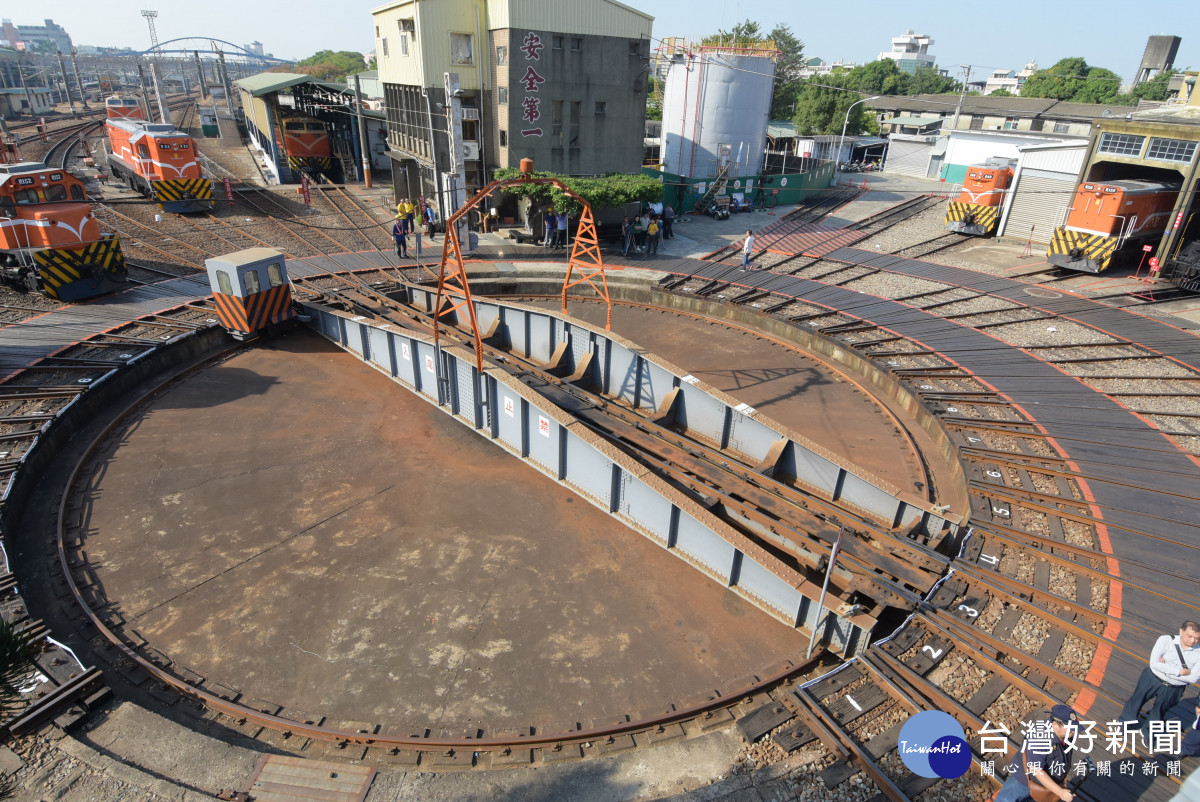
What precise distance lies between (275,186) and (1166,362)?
36071 millimetres

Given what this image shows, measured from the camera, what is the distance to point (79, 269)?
58.3 feet

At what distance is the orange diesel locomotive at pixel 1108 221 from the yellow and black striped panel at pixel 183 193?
32.7 metres

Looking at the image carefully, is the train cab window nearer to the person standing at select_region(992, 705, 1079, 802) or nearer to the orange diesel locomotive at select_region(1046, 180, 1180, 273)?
the person standing at select_region(992, 705, 1079, 802)

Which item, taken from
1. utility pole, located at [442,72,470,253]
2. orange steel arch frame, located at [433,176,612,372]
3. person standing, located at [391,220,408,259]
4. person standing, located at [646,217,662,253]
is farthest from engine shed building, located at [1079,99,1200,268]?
person standing, located at [391,220,408,259]

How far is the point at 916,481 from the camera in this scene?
1176cm

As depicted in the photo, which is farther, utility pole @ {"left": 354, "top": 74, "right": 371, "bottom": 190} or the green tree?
the green tree

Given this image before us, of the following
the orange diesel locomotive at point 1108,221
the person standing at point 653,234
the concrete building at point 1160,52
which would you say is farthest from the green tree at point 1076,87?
the person standing at point 653,234

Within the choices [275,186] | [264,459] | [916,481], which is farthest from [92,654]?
[275,186]

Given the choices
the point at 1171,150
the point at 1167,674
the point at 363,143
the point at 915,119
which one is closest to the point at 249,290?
the point at 1167,674

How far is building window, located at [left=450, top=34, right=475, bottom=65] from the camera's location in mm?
26281

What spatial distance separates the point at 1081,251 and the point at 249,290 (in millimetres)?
25809

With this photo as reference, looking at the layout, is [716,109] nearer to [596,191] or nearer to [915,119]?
[596,191]

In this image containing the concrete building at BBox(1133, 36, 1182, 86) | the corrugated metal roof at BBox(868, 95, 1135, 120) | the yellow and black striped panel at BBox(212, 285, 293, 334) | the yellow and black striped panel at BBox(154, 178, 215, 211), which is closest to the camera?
the yellow and black striped panel at BBox(212, 285, 293, 334)

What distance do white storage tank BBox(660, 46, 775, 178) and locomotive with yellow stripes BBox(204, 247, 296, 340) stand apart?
26.7 metres
